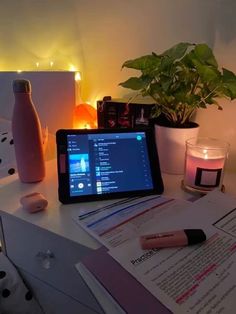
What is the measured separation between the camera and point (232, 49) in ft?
2.50

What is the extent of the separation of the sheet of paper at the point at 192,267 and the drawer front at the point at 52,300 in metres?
0.24

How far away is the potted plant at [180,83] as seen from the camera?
62cm

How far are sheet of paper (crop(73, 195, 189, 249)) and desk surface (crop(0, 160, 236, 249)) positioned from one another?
2 centimetres

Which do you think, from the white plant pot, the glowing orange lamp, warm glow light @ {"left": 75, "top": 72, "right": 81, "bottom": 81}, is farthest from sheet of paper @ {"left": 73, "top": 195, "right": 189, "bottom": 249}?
warm glow light @ {"left": 75, "top": 72, "right": 81, "bottom": 81}

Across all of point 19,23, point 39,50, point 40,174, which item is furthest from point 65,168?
point 19,23

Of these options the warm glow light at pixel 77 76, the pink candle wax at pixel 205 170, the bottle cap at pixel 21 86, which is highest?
the warm glow light at pixel 77 76

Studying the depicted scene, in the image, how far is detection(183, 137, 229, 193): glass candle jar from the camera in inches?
25.4

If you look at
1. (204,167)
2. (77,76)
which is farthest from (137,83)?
(77,76)

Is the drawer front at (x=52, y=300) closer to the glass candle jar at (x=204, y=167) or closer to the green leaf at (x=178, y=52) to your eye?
the glass candle jar at (x=204, y=167)

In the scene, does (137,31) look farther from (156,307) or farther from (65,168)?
(156,307)

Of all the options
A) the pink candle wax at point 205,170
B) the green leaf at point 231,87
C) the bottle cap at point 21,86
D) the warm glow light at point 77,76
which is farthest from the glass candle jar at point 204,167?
the warm glow light at point 77,76

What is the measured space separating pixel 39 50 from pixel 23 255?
1003 mm

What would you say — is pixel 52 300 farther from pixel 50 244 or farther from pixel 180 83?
pixel 180 83

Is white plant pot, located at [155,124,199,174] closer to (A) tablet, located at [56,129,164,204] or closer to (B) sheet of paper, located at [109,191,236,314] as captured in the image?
(A) tablet, located at [56,129,164,204]
